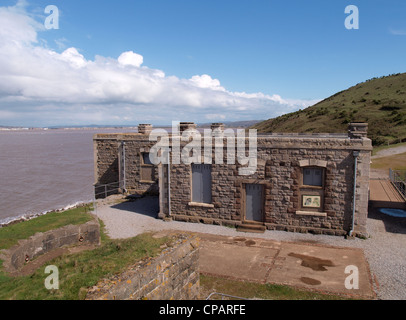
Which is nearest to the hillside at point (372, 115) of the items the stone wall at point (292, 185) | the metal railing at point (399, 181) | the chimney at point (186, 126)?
the metal railing at point (399, 181)

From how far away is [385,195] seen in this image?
20.9m

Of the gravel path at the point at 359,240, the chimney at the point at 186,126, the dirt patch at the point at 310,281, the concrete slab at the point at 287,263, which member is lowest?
the dirt patch at the point at 310,281

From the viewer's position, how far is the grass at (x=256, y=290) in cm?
917

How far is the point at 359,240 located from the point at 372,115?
168 ft

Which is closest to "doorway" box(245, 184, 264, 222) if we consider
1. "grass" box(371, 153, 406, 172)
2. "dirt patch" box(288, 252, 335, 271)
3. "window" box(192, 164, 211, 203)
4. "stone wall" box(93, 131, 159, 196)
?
"window" box(192, 164, 211, 203)

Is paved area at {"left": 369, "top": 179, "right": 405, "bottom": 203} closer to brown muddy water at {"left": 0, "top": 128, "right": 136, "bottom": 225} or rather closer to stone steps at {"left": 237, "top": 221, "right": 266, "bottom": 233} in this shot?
stone steps at {"left": 237, "top": 221, "right": 266, "bottom": 233}

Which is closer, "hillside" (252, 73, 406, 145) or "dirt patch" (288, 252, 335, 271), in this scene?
"dirt patch" (288, 252, 335, 271)

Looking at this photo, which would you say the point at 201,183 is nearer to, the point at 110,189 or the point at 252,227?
the point at 252,227

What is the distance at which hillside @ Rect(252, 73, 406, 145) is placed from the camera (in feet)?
157

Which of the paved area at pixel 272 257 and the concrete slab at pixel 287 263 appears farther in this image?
the paved area at pixel 272 257

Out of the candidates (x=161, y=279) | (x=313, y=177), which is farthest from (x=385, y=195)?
(x=161, y=279)

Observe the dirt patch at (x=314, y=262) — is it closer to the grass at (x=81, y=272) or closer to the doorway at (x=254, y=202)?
the doorway at (x=254, y=202)

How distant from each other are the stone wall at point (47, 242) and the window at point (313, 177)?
9532 millimetres

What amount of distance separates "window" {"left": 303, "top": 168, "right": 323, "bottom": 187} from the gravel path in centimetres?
239
